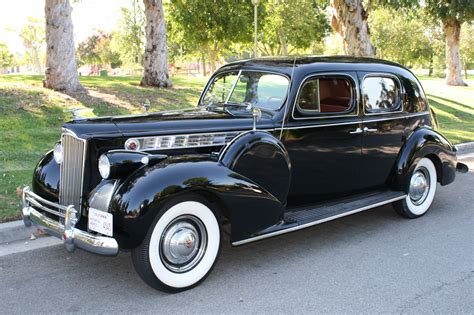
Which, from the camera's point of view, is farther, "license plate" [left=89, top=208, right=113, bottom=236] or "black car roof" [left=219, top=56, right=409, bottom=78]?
"black car roof" [left=219, top=56, right=409, bottom=78]

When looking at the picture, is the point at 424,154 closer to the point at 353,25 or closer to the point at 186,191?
the point at 186,191

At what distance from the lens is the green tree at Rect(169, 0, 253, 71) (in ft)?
73.2

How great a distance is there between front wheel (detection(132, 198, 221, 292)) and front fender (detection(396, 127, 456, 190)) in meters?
2.67

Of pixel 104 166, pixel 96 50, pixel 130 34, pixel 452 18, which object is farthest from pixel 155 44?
pixel 96 50

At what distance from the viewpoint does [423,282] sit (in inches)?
153

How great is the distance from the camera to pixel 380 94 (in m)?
5.54

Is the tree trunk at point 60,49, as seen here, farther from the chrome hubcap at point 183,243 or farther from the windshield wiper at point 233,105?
the chrome hubcap at point 183,243

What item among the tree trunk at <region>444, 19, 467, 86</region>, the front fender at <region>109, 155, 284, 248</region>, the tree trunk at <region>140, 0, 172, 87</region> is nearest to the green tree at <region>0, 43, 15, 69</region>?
the tree trunk at <region>444, 19, 467, 86</region>

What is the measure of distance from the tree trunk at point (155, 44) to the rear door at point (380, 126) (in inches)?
329

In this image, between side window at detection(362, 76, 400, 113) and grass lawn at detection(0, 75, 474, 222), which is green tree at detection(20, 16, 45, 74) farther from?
side window at detection(362, 76, 400, 113)

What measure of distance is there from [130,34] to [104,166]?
50.8 meters

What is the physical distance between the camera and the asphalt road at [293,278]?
11.4 feet

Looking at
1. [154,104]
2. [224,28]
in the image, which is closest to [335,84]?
[154,104]

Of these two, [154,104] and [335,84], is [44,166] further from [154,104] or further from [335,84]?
[154,104]
